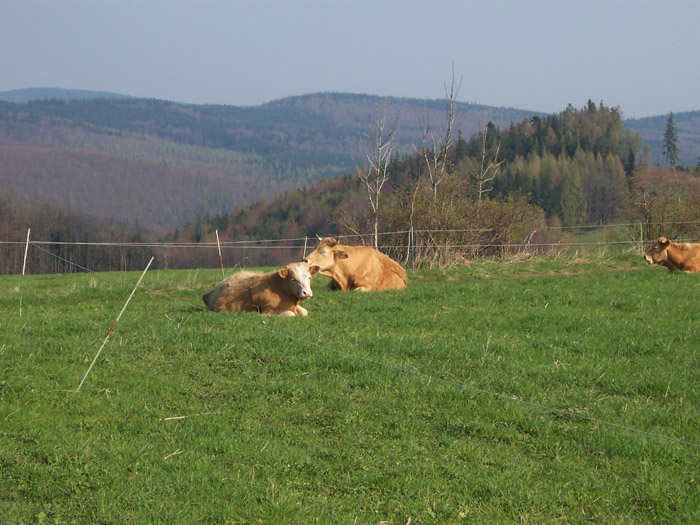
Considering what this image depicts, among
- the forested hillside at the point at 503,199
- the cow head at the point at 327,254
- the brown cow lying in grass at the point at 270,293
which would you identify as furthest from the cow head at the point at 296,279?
the forested hillside at the point at 503,199

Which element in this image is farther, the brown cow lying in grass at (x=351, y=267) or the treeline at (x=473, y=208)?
the treeline at (x=473, y=208)

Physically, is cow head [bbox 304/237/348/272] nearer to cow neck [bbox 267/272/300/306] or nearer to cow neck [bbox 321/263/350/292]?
cow neck [bbox 321/263/350/292]

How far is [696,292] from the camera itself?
1384 cm

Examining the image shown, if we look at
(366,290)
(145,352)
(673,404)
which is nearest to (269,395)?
(145,352)

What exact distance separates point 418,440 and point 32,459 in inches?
127

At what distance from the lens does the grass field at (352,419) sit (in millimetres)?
4996

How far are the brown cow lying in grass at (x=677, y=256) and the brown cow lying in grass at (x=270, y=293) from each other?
1137cm

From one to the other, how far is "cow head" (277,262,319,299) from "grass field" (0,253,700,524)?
66cm

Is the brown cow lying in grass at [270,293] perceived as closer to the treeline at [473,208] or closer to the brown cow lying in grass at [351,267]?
the brown cow lying in grass at [351,267]

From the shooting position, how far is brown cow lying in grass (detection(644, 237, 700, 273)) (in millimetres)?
18578

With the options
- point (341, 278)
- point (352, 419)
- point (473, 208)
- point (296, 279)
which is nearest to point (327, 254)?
point (341, 278)

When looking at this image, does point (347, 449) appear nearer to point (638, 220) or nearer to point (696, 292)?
point (696, 292)

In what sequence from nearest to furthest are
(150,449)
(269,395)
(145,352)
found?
(150,449) < (269,395) < (145,352)

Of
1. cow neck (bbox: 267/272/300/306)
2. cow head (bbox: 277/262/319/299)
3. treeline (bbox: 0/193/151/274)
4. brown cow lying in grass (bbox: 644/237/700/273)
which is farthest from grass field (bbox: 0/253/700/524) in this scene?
treeline (bbox: 0/193/151/274)
